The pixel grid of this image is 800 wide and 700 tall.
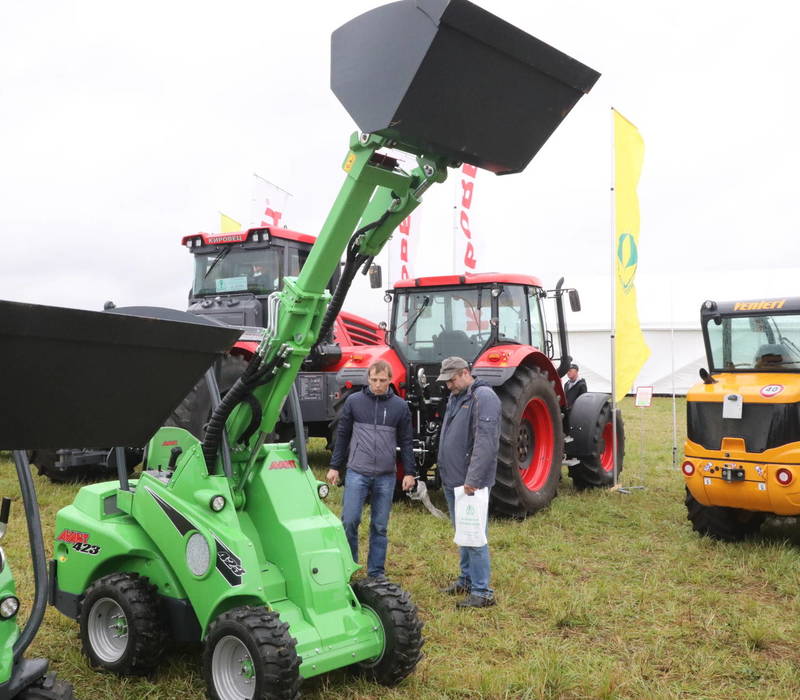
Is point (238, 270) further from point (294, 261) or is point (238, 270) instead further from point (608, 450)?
point (608, 450)

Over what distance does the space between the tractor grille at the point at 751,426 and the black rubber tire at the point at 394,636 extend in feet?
10.5

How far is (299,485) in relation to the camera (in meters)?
3.86

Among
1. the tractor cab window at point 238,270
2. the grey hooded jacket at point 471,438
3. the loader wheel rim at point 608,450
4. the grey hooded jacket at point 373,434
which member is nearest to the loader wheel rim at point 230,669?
the grey hooded jacket at point 373,434

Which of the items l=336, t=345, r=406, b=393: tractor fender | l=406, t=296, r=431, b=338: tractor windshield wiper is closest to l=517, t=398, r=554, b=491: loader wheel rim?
l=336, t=345, r=406, b=393: tractor fender

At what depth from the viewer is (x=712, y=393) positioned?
19.4ft

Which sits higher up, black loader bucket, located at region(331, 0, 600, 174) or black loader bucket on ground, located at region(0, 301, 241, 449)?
black loader bucket, located at region(331, 0, 600, 174)

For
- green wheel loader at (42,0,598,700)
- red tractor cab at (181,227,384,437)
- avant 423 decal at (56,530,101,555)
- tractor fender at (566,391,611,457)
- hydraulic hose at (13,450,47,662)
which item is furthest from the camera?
red tractor cab at (181,227,384,437)

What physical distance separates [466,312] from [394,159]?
4448mm

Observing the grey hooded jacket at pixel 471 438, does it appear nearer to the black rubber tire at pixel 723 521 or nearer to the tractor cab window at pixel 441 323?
the black rubber tire at pixel 723 521

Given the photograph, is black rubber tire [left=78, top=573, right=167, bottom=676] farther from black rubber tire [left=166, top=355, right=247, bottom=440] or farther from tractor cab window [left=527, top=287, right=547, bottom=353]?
tractor cab window [left=527, top=287, right=547, bottom=353]

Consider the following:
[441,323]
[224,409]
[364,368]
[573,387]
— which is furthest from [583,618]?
[573,387]

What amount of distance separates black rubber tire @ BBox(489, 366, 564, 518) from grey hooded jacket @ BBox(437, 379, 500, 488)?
5.12 ft

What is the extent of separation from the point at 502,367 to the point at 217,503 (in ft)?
12.7

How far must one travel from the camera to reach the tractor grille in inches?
216
